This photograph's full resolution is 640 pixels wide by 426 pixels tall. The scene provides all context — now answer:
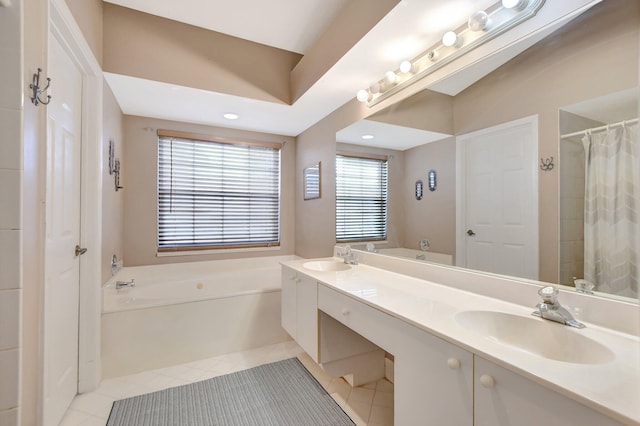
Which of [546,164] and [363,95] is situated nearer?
[546,164]

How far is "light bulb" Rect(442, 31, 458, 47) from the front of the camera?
1.41 meters

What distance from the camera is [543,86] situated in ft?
3.67

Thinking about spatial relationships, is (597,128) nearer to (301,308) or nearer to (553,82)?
(553,82)

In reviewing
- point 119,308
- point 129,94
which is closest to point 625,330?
point 119,308

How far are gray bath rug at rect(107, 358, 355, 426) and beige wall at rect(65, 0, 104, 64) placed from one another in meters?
2.23

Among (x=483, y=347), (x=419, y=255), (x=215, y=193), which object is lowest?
(x=483, y=347)

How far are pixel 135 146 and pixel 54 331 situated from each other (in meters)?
1.94

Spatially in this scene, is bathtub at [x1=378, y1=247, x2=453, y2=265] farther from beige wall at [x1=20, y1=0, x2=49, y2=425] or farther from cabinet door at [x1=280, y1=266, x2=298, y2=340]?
beige wall at [x1=20, y1=0, x2=49, y2=425]

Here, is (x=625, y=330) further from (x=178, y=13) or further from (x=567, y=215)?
(x=178, y=13)
